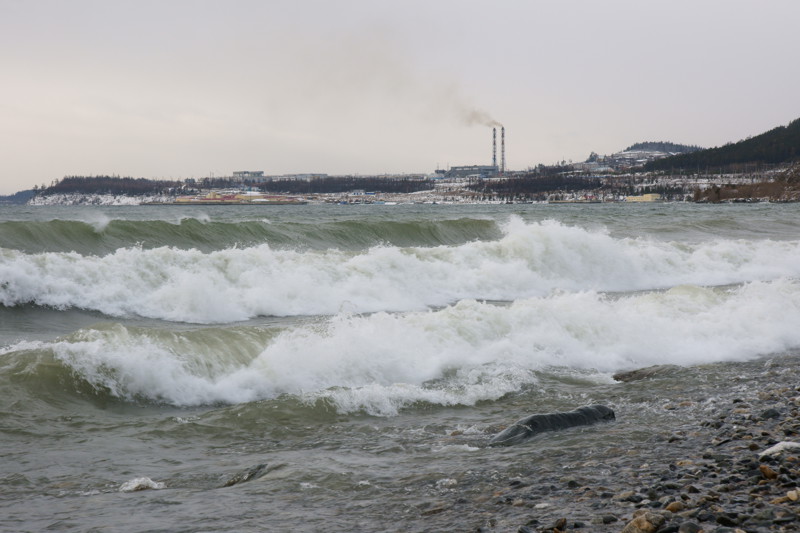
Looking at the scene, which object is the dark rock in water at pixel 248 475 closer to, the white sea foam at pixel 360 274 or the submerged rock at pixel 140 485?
the submerged rock at pixel 140 485

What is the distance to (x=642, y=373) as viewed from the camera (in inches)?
422

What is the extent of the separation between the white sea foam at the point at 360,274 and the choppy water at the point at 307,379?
76 millimetres

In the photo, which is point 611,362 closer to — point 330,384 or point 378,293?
point 330,384

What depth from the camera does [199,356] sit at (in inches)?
404

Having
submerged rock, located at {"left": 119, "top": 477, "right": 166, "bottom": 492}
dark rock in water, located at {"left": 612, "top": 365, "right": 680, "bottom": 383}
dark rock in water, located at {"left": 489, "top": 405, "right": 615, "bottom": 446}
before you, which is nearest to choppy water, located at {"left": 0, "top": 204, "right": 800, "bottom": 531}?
submerged rock, located at {"left": 119, "top": 477, "right": 166, "bottom": 492}

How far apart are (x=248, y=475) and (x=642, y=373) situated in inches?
267

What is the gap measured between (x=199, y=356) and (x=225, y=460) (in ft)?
12.2

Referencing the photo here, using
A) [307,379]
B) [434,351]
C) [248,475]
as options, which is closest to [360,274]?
[434,351]

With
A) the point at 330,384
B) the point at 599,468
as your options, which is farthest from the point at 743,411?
the point at 330,384

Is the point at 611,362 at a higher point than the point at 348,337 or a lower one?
lower

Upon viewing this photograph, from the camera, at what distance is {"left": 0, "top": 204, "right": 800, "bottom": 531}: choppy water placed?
5.77 meters

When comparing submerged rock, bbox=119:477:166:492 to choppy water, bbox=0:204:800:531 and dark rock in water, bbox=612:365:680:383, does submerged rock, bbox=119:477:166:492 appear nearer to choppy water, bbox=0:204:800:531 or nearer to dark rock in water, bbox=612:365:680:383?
choppy water, bbox=0:204:800:531

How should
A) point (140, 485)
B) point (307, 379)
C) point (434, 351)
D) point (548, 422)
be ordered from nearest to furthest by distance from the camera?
point (140, 485) → point (548, 422) → point (307, 379) → point (434, 351)

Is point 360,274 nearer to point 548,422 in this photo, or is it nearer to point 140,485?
point 548,422
